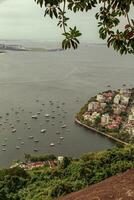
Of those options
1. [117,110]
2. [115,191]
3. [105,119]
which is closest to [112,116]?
[105,119]

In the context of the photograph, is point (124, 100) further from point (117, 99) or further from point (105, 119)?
point (105, 119)

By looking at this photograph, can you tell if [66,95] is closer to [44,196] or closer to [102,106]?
[102,106]

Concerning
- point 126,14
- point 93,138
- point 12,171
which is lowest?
point 93,138

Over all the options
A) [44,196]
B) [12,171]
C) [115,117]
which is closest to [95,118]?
[115,117]

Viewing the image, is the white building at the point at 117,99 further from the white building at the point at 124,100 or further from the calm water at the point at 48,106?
the calm water at the point at 48,106

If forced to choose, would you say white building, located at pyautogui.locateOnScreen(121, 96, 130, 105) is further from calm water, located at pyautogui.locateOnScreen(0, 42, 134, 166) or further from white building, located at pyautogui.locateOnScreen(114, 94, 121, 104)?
calm water, located at pyautogui.locateOnScreen(0, 42, 134, 166)

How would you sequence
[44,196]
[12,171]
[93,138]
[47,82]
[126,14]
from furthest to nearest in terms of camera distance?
1. [47,82]
2. [93,138]
3. [12,171]
4. [44,196]
5. [126,14]

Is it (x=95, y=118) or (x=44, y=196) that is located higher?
(x=44, y=196)
